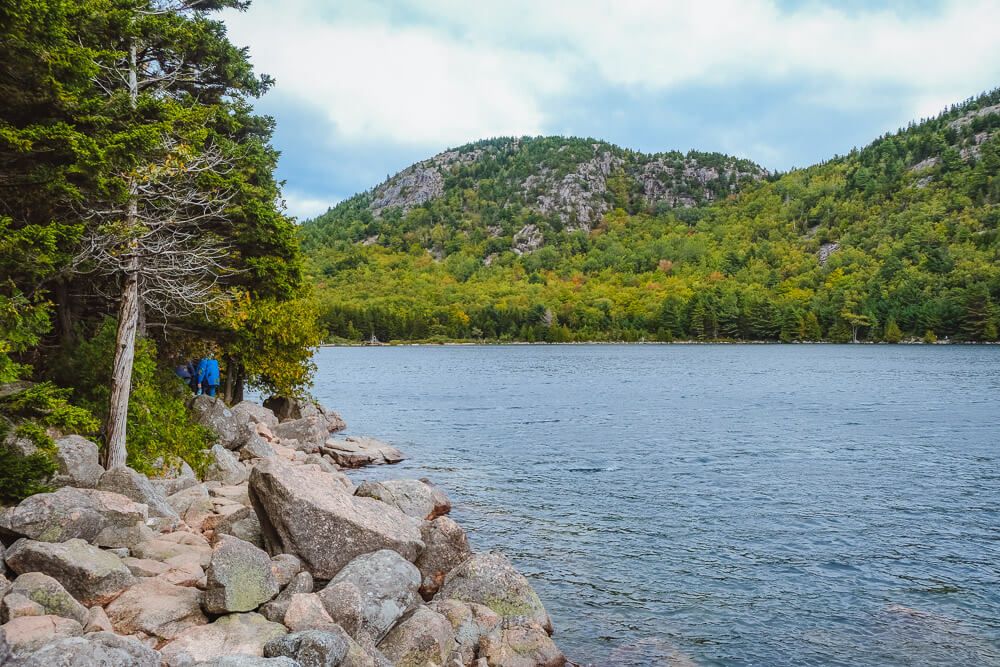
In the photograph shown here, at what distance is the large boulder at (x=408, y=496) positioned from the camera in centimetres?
1898

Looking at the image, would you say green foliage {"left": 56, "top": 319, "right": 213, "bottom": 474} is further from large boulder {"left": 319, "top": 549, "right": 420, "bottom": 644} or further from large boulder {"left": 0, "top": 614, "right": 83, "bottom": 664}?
large boulder {"left": 0, "top": 614, "right": 83, "bottom": 664}

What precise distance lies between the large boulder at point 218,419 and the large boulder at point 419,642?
13952 millimetres

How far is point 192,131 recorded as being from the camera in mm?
16922

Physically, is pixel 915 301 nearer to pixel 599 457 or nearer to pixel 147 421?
pixel 599 457

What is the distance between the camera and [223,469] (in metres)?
20.4

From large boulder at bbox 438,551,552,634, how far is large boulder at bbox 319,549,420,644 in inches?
44.5

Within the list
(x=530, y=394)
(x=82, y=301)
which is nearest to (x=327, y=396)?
(x=530, y=394)

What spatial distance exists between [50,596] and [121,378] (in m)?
Answer: 7.65

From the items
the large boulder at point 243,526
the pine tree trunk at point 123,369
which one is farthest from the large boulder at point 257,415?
the large boulder at point 243,526

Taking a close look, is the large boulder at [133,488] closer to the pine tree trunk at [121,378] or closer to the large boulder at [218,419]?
the pine tree trunk at [121,378]

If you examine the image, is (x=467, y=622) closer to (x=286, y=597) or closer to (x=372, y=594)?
(x=372, y=594)

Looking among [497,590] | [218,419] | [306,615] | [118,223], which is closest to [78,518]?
[306,615]

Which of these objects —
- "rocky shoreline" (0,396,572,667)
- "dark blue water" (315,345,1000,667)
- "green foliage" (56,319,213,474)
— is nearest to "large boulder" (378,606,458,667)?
"rocky shoreline" (0,396,572,667)

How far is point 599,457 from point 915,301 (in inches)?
6708
